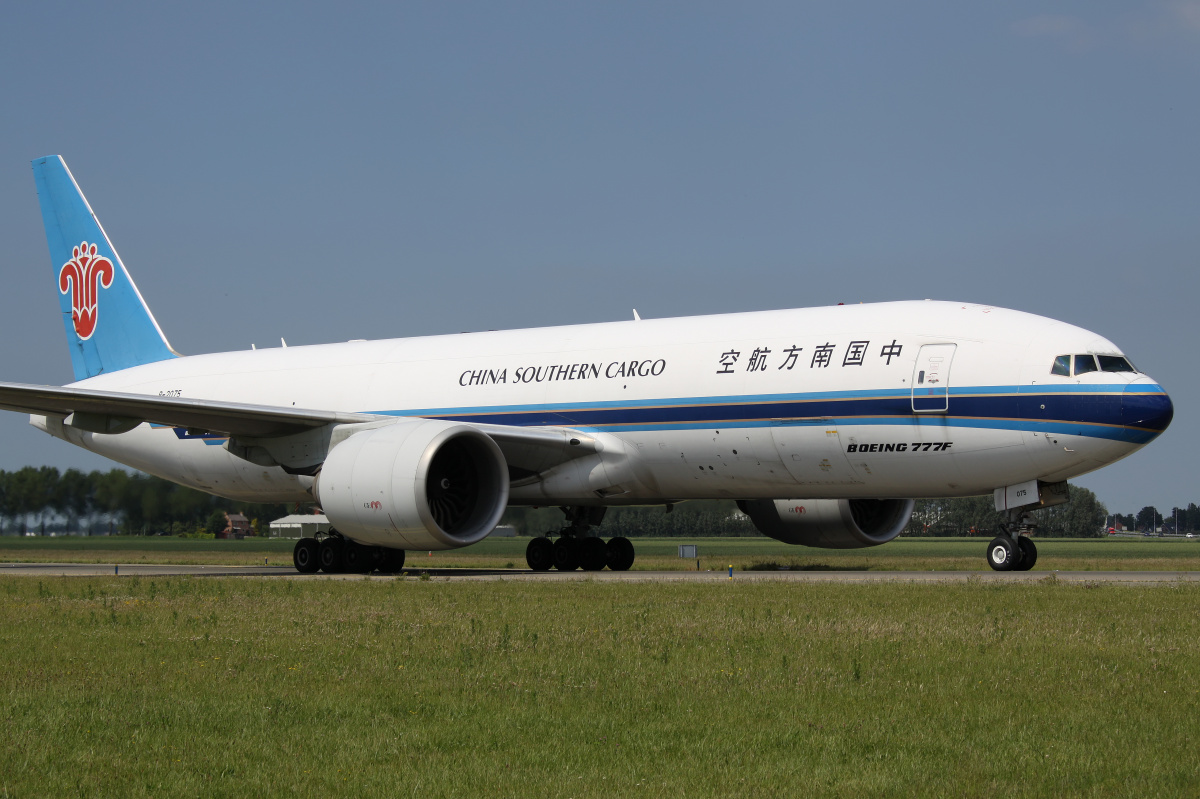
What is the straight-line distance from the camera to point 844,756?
615 cm

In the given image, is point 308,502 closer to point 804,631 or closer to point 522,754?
point 804,631

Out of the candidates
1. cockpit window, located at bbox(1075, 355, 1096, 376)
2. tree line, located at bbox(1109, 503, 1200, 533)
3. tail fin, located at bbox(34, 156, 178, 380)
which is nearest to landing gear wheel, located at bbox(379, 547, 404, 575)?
tail fin, located at bbox(34, 156, 178, 380)

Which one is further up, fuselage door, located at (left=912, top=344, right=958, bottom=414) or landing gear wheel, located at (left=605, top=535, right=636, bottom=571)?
fuselage door, located at (left=912, top=344, right=958, bottom=414)

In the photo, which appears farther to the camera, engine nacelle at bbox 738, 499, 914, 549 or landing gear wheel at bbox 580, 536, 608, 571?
landing gear wheel at bbox 580, 536, 608, 571

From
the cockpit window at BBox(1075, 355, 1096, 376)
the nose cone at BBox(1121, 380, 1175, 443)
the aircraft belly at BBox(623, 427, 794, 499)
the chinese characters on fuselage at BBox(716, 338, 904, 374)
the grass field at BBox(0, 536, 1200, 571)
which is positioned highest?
the chinese characters on fuselage at BBox(716, 338, 904, 374)

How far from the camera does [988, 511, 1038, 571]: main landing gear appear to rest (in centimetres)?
1873

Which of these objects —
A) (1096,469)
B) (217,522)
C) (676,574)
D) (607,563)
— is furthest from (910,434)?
(217,522)

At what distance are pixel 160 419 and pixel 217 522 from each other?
27849mm

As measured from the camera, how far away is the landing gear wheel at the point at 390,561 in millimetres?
22438

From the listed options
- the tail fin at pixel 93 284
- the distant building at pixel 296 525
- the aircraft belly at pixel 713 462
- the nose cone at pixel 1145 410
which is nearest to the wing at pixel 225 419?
the aircraft belly at pixel 713 462

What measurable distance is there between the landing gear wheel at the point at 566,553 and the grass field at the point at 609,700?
1108cm

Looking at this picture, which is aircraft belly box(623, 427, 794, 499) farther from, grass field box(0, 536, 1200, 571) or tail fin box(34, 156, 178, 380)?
tail fin box(34, 156, 178, 380)

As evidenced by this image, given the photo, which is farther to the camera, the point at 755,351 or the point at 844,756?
the point at 755,351

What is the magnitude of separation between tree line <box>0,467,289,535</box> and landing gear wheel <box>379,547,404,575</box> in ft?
49.4
